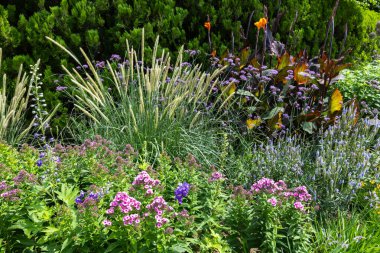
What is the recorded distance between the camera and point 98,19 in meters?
5.69

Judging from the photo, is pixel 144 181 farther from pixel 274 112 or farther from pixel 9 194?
pixel 274 112

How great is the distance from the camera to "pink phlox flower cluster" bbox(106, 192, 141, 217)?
2.70m

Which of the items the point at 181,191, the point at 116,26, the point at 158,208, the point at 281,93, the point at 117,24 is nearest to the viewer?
the point at 158,208

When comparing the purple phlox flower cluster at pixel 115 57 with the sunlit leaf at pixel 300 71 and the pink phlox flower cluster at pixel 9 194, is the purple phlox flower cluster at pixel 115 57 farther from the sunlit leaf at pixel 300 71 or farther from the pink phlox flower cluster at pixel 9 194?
the pink phlox flower cluster at pixel 9 194

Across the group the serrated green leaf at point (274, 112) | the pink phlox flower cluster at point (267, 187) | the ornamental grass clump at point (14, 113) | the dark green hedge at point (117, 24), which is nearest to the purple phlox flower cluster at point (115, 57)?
the dark green hedge at point (117, 24)

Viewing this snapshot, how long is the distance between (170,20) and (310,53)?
8.14ft

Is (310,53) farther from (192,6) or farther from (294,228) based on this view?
(294,228)

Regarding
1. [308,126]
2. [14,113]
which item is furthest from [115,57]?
[308,126]

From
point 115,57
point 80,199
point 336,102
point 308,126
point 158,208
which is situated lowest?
point 308,126

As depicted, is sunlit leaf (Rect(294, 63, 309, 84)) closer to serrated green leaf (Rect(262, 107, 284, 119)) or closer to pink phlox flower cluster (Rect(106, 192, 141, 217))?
serrated green leaf (Rect(262, 107, 284, 119))

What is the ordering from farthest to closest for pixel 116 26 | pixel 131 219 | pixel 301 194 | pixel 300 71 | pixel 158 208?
pixel 116 26 → pixel 300 71 → pixel 301 194 → pixel 158 208 → pixel 131 219

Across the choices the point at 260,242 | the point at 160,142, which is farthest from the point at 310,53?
the point at 260,242

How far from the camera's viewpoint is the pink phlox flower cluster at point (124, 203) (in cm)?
270

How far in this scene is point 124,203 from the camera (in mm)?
2709
